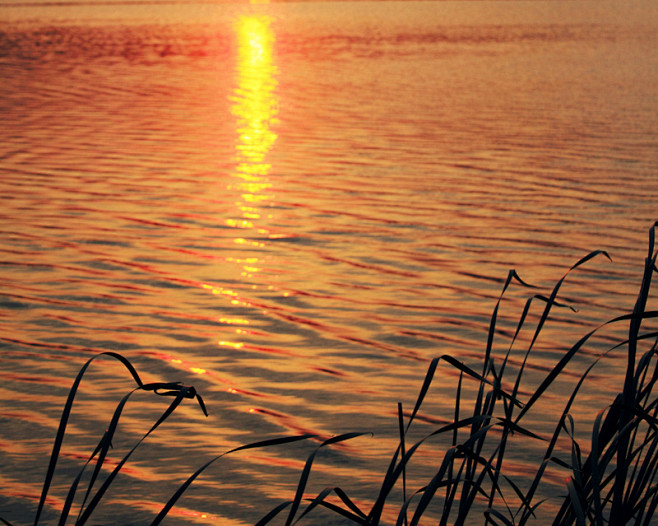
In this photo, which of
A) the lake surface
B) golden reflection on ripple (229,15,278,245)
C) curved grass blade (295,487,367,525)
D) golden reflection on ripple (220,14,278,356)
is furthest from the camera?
golden reflection on ripple (229,15,278,245)

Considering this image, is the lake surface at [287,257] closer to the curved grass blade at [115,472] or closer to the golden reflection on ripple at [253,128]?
the golden reflection on ripple at [253,128]

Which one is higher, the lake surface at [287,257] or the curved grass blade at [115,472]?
the curved grass blade at [115,472]

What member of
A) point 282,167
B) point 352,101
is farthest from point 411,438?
point 352,101

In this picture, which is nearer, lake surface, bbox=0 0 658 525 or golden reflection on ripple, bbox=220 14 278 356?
lake surface, bbox=0 0 658 525

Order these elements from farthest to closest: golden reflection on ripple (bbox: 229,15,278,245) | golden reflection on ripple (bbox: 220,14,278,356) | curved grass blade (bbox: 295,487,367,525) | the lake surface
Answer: golden reflection on ripple (bbox: 229,15,278,245) → golden reflection on ripple (bbox: 220,14,278,356) → the lake surface → curved grass blade (bbox: 295,487,367,525)

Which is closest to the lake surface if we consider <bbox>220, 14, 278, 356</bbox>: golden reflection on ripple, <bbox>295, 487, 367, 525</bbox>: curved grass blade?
<bbox>220, 14, 278, 356</bbox>: golden reflection on ripple

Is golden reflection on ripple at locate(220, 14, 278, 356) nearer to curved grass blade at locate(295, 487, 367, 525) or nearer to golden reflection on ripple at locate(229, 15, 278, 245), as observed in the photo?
golden reflection on ripple at locate(229, 15, 278, 245)

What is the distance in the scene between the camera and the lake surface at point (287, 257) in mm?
4922

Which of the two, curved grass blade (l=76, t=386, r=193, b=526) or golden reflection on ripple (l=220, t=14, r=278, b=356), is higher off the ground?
curved grass blade (l=76, t=386, r=193, b=526)

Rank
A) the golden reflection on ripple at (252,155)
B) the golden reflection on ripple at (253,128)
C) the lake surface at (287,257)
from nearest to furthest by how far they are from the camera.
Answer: the lake surface at (287,257)
the golden reflection on ripple at (252,155)
the golden reflection on ripple at (253,128)

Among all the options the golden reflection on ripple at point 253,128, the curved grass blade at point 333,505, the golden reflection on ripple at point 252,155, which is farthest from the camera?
the golden reflection on ripple at point 253,128

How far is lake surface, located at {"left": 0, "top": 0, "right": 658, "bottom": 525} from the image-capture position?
492 cm

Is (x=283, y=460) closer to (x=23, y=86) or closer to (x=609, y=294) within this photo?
(x=609, y=294)

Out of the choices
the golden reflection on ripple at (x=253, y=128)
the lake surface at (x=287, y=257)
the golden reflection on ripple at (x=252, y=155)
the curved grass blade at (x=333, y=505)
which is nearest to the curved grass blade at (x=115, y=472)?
the curved grass blade at (x=333, y=505)
